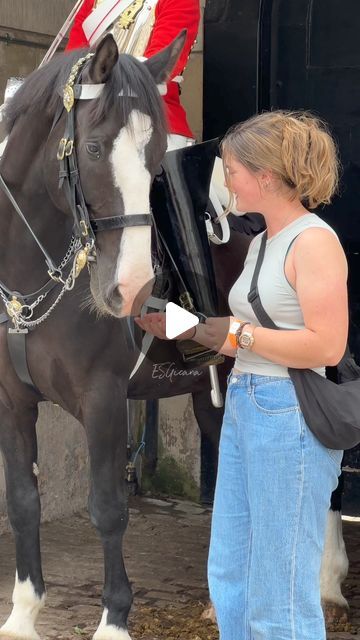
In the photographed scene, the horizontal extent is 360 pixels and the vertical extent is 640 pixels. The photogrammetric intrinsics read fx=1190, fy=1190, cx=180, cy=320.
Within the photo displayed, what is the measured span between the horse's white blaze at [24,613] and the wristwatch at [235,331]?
6.18 feet

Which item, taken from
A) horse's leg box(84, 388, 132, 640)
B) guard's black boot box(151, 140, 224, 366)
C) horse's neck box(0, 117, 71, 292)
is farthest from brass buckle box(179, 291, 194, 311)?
horse's neck box(0, 117, 71, 292)

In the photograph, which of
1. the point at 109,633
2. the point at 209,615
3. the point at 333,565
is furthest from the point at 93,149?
the point at 333,565

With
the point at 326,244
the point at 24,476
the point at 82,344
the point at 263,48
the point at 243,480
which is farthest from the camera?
the point at 263,48

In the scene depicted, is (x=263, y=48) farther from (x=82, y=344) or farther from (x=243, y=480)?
(x=243, y=480)

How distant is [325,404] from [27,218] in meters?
1.60

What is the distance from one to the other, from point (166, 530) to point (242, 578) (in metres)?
3.20

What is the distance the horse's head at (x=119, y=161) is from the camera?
3.66 metres

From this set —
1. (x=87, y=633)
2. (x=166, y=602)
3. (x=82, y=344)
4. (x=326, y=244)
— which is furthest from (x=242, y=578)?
(x=166, y=602)

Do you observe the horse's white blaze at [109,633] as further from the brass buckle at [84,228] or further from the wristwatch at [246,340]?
the wristwatch at [246,340]

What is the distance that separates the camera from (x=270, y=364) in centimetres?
306

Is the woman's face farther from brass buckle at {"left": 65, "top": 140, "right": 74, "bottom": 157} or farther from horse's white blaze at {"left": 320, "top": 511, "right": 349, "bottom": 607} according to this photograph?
horse's white blaze at {"left": 320, "top": 511, "right": 349, "bottom": 607}

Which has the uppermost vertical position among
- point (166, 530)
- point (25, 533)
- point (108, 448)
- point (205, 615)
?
point (108, 448)

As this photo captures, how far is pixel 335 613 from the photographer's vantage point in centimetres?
486

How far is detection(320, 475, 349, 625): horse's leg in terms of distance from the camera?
4.87 m
